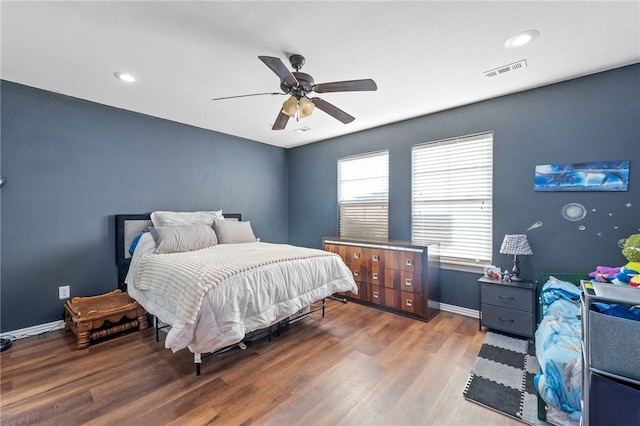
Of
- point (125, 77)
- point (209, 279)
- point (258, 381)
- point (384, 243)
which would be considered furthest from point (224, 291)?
point (125, 77)

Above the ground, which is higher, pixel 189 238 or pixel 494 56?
pixel 494 56

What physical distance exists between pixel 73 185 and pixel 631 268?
510 centimetres

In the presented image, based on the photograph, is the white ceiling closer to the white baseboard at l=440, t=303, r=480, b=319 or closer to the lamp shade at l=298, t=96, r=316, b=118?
the lamp shade at l=298, t=96, r=316, b=118

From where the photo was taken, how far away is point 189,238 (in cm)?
323

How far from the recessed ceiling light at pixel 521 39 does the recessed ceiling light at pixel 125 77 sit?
10.6 feet

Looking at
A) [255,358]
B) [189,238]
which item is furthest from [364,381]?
[189,238]

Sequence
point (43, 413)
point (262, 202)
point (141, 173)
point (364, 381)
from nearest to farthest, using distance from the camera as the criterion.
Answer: point (43, 413) → point (364, 381) → point (141, 173) → point (262, 202)

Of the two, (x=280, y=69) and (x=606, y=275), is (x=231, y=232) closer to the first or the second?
(x=280, y=69)

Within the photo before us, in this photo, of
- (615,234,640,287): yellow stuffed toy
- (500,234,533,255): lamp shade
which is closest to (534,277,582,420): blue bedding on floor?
(615,234,640,287): yellow stuffed toy

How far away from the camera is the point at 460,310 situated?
3332 millimetres

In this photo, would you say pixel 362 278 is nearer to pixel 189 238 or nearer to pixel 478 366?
pixel 478 366

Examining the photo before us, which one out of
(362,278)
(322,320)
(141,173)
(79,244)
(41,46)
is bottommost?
(322,320)

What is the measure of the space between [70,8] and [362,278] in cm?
366

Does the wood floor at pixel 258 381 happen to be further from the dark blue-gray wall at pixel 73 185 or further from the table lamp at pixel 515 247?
the table lamp at pixel 515 247
